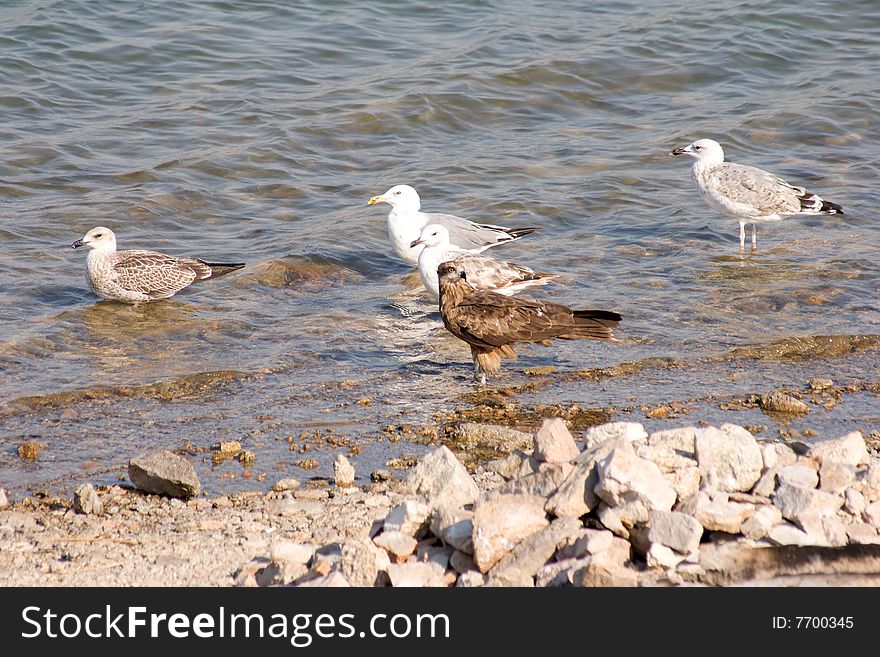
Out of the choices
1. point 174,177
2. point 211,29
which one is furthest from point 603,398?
point 211,29

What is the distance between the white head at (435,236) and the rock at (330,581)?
5.75m

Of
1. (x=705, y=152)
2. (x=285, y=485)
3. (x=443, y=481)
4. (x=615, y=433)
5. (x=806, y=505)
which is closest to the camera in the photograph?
(x=806, y=505)

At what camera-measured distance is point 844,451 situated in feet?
16.8

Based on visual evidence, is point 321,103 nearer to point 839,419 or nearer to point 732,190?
point 732,190

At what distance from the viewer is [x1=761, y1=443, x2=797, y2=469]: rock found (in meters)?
5.08

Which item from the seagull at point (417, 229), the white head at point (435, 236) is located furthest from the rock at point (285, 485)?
the seagull at point (417, 229)

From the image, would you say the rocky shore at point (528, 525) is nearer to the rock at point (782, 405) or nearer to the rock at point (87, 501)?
the rock at point (87, 501)

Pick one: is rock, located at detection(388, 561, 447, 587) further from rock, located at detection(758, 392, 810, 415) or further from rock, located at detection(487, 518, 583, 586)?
rock, located at detection(758, 392, 810, 415)

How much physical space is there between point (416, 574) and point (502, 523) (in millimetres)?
392

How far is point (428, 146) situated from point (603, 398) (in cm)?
738

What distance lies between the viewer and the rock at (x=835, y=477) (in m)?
4.88

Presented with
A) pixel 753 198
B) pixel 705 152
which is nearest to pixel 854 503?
pixel 753 198

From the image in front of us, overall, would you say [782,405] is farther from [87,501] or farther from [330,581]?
[87,501]

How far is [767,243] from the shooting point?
11.8 metres
